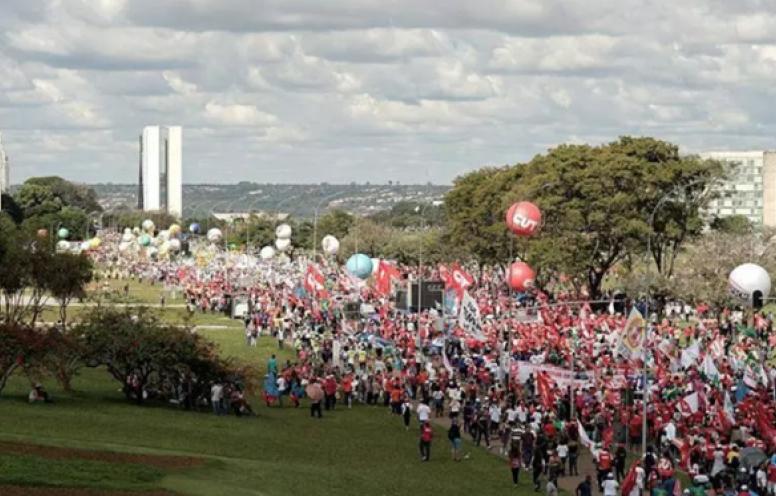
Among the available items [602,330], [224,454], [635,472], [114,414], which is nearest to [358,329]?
[602,330]

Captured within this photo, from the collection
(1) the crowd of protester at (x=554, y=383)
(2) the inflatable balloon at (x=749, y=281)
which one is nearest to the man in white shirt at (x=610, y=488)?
(1) the crowd of protester at (x=554, y=383)

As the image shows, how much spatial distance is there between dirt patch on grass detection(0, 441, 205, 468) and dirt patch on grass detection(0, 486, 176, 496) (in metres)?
3.42

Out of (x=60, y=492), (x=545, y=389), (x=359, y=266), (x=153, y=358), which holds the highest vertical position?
(x=359, y=266)

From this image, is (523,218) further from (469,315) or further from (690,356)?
(690,356)

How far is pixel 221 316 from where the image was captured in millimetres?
92438

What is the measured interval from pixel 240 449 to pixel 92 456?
6.03 m

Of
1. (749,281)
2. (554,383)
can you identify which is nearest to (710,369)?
(554,383)

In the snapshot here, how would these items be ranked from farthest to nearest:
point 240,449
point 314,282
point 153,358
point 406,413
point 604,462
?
point 314,282, point 153,358, point 406,413, point 240,449, point 604,462

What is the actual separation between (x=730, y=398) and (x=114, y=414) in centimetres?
1605

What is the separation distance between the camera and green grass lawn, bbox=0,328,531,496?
32.5 m

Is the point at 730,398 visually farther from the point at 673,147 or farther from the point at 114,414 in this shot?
the point at 673,147

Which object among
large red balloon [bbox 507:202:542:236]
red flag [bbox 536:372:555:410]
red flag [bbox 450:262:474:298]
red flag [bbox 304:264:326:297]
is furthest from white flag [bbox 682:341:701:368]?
red flag [bbox 304:264:326:297]

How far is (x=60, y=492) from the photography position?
29.3 meters

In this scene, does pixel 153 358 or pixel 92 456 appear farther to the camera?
pixel 153 358
